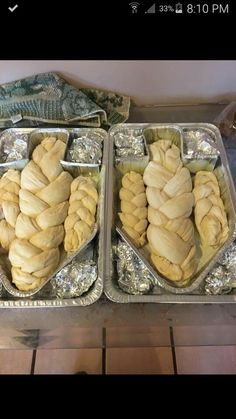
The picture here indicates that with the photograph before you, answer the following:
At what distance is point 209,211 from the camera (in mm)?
896

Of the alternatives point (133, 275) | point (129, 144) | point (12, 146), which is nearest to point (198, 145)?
point (129, 144)

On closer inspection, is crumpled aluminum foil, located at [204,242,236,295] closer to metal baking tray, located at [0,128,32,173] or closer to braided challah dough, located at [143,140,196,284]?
braided challah dough, located at [143,140,196,284]

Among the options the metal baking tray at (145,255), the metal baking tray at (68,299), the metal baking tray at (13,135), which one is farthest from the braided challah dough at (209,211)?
the metal baking tray at (13,135)

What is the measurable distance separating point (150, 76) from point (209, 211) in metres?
0.48

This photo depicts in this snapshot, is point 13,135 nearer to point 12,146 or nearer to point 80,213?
point 12,146

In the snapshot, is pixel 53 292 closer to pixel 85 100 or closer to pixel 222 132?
pixel 85 100

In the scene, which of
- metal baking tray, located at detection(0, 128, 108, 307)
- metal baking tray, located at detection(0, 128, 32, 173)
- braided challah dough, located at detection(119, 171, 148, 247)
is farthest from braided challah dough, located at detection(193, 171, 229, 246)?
metal baking tray, located at detection(0, 128, 32, 173)

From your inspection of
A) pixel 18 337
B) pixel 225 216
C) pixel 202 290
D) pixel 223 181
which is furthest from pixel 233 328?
pixel 18 337

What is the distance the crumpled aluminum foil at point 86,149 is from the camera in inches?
38.8

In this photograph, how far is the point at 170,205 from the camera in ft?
2.91

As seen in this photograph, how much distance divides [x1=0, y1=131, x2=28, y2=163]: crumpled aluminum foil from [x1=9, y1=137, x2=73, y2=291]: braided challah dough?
40mm

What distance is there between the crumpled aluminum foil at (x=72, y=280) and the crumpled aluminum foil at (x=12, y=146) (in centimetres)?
37
